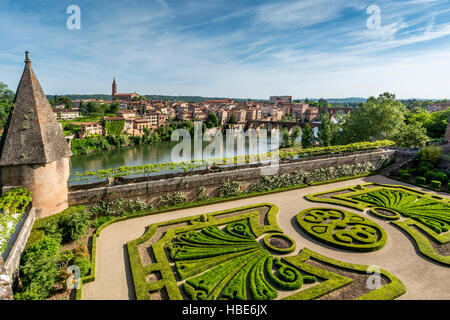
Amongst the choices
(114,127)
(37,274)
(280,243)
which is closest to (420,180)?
(280,243)

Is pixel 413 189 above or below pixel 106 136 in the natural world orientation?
below

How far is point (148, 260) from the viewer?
12.3 metres

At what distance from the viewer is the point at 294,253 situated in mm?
13078

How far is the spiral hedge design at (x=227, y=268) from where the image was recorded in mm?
10266

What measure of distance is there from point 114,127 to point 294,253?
65.1 metres

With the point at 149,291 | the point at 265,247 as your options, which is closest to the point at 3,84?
the point at 149,291

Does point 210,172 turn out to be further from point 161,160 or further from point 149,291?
point 161,160

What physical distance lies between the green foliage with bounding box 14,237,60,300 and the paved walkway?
4.45 feet

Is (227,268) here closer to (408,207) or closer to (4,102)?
(408,207)

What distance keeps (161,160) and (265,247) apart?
3915 cm

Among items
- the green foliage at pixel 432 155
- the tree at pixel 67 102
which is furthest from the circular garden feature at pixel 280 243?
the tree at pixel 67 102

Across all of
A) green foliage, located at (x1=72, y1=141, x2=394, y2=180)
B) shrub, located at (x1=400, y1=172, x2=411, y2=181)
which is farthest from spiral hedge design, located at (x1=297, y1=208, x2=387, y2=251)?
shrub, located at (x1=400, y1=172, x2=411, y2=181)

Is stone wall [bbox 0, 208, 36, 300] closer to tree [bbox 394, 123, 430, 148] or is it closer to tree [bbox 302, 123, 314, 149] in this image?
tree [bbox 394, 123, 430, 148]

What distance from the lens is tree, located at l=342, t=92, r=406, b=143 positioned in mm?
34531
